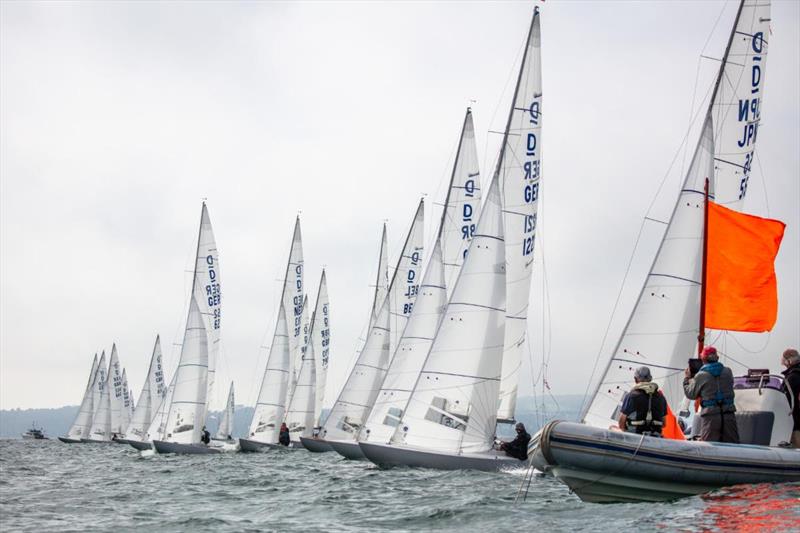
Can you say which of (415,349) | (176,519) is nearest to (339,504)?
(176,519)

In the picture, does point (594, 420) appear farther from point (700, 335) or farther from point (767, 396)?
point (767, 396)

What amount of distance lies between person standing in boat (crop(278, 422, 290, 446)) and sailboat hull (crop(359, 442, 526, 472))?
23043 millimetres

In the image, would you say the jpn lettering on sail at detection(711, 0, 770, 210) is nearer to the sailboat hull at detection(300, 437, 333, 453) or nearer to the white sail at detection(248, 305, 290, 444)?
the sailboat hull at detection(300, 437, 333, 453)

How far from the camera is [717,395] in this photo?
14945mm

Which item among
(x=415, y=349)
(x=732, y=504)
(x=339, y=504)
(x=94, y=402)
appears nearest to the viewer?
(x=732, y=504)

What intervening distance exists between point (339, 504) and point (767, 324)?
9.77m

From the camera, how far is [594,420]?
66.8ft

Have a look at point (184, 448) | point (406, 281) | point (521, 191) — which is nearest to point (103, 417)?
point (184, 448)

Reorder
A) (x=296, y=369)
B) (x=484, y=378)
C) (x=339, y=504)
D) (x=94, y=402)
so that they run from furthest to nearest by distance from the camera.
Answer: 1. (x=94, y=402)
2. (x=296, y=369)
3. (x=484, y=378)
4. (x=339, y=504)

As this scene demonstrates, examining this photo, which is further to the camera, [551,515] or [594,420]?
[594,420]

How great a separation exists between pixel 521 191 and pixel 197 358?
847 inches

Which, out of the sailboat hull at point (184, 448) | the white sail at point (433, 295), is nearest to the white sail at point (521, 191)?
the white sail at point (433, 295)

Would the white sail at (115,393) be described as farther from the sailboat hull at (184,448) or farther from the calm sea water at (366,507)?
the calm sea water at (366,507)

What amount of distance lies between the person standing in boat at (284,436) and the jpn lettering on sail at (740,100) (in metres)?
30.0
